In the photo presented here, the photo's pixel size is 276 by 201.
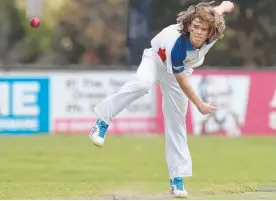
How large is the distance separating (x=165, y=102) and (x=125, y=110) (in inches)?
341

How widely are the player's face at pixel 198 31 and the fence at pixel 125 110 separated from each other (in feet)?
29.9

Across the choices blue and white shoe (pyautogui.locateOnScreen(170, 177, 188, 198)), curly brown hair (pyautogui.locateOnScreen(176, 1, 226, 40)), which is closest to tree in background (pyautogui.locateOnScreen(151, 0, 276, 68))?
blue and white shoe (pyautogui.locateOnScreen(170, 177, 188, 198))

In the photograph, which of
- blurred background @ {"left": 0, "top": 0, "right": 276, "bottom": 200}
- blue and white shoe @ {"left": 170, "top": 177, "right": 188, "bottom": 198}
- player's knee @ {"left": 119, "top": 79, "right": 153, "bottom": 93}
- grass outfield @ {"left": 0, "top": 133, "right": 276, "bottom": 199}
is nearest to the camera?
player's knee @ {"left": 119, "top": 79, "right": 153, "bottom": 93}

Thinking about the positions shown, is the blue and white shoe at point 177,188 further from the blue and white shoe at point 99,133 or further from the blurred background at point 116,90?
the blurred background at point 116,90

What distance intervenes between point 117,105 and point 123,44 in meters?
10.4

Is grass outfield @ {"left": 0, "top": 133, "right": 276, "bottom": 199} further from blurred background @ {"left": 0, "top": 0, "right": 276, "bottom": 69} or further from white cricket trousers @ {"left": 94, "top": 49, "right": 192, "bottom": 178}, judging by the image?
blurred background @ {"left": 0, "top": 0, "right": 276, "bottom": 69}

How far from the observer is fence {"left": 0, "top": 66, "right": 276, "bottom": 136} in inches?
692

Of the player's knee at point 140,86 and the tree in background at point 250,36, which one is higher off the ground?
the tree in background at point 250,36

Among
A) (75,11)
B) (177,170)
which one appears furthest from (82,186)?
(75,11)

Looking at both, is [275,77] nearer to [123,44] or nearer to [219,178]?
[123,44]

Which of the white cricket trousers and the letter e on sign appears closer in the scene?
the white cricket trousers

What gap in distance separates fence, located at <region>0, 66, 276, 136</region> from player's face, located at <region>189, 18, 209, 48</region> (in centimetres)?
911

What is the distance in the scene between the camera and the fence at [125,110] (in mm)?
17578

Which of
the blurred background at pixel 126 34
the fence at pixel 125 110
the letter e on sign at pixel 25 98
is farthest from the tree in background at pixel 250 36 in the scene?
the letter e on sign at pixel 25 98
